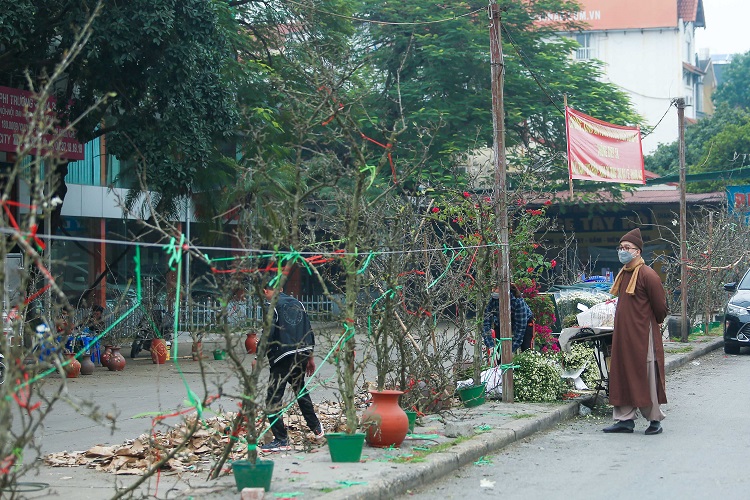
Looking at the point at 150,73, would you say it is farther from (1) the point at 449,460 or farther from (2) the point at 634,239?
(1) the point at 449,460

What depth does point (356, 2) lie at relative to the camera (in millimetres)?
30281

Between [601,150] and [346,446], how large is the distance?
864 centimetres

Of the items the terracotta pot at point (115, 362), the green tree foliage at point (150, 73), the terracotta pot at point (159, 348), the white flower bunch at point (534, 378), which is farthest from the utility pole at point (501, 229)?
the terracotta pot at point (159, 348)

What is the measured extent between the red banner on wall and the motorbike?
953cm

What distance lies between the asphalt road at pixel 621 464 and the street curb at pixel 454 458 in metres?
0.08

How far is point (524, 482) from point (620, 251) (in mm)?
3650

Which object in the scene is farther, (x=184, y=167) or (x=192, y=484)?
(x=184, y=167)

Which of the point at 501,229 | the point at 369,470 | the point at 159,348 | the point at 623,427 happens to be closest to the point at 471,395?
the point at 623,427

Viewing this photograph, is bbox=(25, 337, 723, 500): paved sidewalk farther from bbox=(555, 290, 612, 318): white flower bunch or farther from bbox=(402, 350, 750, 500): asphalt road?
bbox=(555, 290, 612, 318): white flower bunch

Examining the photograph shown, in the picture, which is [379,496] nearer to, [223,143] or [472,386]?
[472,386]

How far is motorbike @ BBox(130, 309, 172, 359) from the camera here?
19297mm

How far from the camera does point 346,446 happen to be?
294 inches

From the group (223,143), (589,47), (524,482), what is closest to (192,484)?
(524,482)

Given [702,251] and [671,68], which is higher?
[671,68]
